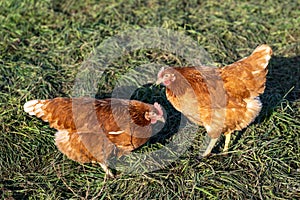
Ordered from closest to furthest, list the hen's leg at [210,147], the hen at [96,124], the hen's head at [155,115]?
the hen at [96,124] < the hen's head at [155,115] < the hen's leg at [210,147]

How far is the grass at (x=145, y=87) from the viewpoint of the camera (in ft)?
13.5

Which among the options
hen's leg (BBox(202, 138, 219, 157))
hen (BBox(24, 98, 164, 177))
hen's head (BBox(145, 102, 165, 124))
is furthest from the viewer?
hen's leg (BBox(202, 138, 219, 157))

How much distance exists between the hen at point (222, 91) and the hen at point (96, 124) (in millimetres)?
311

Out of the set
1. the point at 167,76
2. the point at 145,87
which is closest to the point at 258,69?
the point at 167,76

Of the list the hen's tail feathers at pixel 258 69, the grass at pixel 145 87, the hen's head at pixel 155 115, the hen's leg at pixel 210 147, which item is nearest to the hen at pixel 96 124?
the hen's head at pixel 155 115

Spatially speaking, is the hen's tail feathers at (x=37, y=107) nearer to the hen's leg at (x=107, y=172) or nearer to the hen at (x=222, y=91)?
the hen's leg at (x=107, y=172)

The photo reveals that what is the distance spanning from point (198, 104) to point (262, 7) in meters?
3.34

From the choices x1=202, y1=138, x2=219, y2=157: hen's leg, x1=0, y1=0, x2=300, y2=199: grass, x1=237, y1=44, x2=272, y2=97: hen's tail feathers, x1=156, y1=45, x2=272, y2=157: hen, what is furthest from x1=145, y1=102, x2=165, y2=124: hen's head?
x1=237, y1=44, x2=272, y2=97: hen's tail feathers

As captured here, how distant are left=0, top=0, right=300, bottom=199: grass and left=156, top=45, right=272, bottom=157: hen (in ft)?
1.36

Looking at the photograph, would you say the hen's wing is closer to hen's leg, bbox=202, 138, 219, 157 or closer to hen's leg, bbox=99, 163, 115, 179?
hen's leg, bbox=99, 163, 115, 179

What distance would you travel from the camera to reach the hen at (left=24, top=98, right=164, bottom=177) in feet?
13.4

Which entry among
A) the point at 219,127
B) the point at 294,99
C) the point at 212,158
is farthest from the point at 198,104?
the point at 294,99

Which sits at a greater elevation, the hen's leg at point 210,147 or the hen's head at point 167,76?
the hen's head at point 167,76

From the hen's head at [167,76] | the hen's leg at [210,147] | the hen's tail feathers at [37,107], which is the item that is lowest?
the hen's leg at [210,147]
